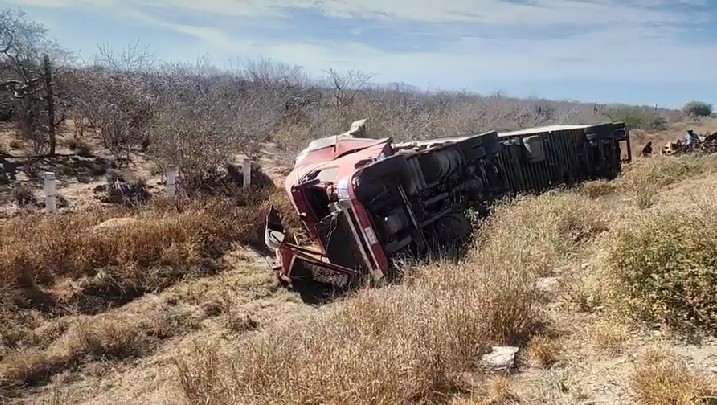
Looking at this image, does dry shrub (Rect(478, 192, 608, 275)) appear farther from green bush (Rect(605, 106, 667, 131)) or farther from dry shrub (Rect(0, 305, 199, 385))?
green bush (Rect(605, 106, 667, 131))

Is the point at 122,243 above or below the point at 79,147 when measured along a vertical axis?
below

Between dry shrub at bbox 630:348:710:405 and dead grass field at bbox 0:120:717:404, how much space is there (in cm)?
1

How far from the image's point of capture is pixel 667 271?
4602 millimetres

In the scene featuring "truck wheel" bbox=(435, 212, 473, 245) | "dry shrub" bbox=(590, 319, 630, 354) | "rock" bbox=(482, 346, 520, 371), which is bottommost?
"rock" bbox=(482, 346, 520, 371)

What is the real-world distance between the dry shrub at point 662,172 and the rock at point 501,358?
26.4 ft

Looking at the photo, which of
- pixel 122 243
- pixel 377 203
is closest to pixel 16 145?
pixel 122 243

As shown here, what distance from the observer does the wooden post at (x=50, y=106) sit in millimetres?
16547

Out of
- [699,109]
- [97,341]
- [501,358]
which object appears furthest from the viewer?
[699,109]

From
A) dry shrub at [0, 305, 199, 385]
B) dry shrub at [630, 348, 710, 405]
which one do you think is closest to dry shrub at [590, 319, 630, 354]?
dry shrub at [630, 348, 710, 405]

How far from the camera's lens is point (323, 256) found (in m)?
8.34

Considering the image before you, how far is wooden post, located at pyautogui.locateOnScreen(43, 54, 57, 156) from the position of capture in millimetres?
16547

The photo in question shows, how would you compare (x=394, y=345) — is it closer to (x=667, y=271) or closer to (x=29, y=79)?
(x=667, y=271)

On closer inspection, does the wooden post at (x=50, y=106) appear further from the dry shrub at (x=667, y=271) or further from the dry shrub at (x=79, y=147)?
the dry shrub at (x=667, y=271)

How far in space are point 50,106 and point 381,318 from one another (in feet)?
50.1
